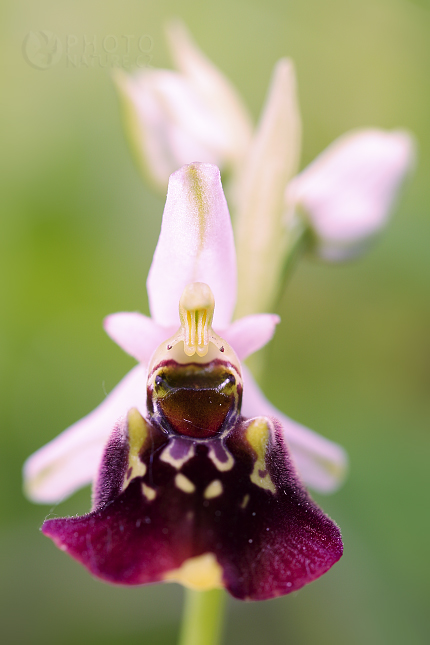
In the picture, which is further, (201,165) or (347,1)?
(347,1)

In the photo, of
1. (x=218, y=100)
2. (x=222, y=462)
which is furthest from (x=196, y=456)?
(x=218, y=100)

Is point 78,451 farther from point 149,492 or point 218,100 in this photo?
point 218,100

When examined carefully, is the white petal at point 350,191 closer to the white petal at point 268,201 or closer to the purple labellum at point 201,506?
the white petal at point 268,201

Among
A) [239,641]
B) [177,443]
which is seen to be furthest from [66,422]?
[177,443]

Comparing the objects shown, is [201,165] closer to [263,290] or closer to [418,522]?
[263,290]

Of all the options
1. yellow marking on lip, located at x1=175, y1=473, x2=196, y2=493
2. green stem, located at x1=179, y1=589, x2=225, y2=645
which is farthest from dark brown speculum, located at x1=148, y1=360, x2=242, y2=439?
green stem, located at x1=179, y1=589, x2=225, y2=645

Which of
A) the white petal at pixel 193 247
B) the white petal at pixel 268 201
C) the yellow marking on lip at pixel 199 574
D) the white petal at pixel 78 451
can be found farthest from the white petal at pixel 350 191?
the yellow marking on lip at pixel 199 574
